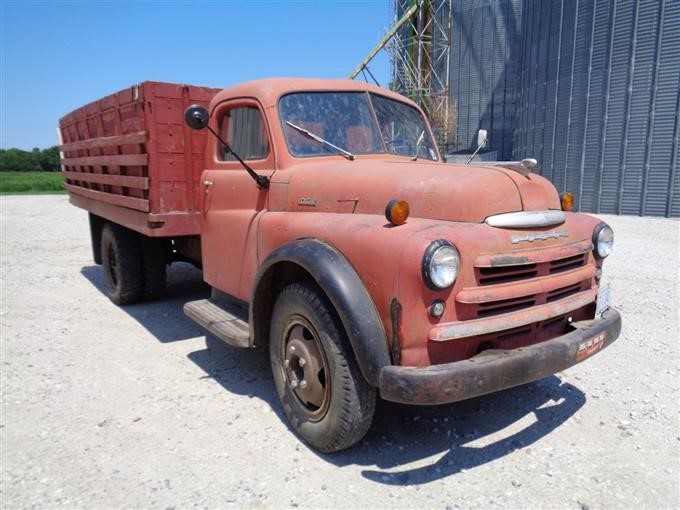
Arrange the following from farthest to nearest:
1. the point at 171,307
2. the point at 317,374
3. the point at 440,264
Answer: the point at 171,307 → the point at 317,374 → the point at 440,264

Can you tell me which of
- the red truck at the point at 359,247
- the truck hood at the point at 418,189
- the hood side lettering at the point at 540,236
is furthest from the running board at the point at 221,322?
the hood side lettering at the point at 540,236

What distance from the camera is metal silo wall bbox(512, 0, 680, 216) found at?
43.4 feet

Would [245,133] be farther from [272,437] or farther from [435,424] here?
[435,424]

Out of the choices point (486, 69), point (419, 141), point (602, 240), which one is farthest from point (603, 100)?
point (602, 240)

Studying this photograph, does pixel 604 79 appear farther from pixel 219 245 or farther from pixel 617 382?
pixel 219 245

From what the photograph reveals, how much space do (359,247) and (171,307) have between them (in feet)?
13.3

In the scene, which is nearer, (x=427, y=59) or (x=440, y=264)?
(x=440, y=264)

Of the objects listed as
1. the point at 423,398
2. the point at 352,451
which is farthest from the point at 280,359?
the point at 423,398

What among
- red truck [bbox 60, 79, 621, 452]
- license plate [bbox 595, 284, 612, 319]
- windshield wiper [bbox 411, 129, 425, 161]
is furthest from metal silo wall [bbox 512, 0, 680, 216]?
license plate [bbox 595, 284, 612, 319]

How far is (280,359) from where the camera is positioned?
3.18 meters

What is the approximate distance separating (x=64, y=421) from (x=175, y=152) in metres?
2.40

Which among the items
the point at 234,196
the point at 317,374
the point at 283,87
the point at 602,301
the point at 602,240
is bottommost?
the point at 317,374

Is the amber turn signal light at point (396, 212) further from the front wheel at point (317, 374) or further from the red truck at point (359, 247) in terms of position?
the front wheel at point (317, 374)

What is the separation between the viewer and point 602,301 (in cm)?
310
